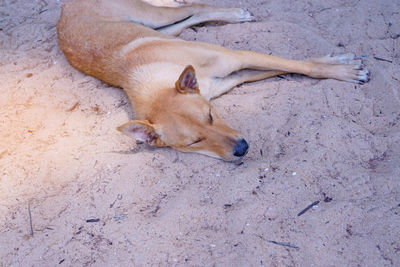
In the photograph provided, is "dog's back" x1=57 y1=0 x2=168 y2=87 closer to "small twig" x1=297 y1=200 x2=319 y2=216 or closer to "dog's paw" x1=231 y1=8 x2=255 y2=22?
"dog's paw" x1=231 y1=8 x2=255 y2=22

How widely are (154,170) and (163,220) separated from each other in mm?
541

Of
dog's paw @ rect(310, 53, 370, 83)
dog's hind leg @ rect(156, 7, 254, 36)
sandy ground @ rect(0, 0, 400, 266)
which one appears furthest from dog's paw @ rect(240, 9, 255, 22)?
dog's paw @ rect(310, 53, 370, 83)

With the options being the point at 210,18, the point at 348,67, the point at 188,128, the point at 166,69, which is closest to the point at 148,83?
the point at 166,69

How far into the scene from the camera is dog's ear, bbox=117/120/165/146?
3218mm

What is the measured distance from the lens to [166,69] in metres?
3.77

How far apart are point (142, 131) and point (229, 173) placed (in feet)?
2.84

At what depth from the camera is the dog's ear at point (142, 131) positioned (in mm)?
3218

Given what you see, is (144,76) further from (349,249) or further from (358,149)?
(349,249)

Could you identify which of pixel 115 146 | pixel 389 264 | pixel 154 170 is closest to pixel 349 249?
pixel 389 264

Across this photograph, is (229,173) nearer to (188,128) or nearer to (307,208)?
(188,128)

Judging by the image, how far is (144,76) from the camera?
→ 380 centimetres

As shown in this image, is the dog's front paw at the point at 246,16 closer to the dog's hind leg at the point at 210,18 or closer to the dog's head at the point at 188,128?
the dog's hind leg at the point at 210,18

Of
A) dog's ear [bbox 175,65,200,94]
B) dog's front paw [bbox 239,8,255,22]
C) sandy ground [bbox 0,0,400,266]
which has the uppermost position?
dog's front paw [bbox 239,8,255,22]

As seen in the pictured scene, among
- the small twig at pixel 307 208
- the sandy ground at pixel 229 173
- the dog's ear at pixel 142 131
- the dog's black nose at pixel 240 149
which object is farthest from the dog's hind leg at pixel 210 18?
the small twig at pixel 307 208
